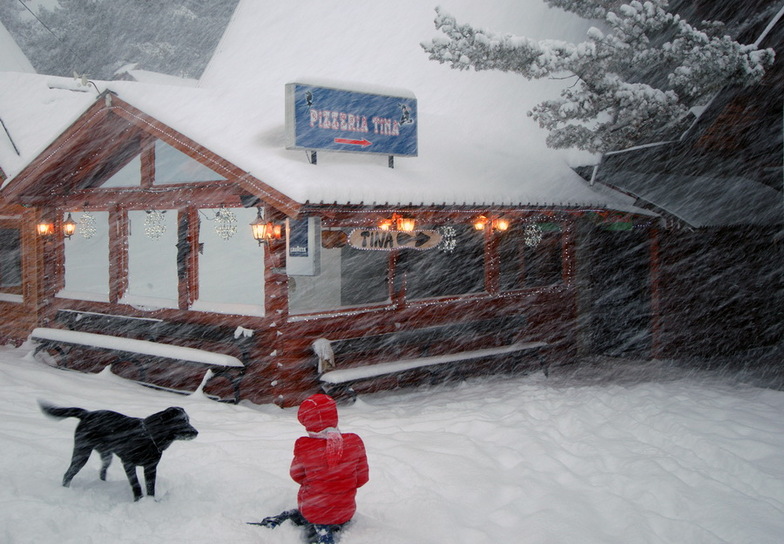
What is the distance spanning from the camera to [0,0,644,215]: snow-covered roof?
8805 mm

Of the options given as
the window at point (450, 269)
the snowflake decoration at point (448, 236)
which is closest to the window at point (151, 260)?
the snowflake decoration at point (448, 236)

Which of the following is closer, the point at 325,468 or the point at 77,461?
the point at 325,468

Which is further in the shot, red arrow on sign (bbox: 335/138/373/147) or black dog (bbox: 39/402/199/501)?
red arrow on sign (bbox: 335/138/373/147)

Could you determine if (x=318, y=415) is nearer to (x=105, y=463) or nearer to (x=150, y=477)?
(x=150, y=477)

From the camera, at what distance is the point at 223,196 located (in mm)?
9211

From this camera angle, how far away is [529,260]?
1458cm

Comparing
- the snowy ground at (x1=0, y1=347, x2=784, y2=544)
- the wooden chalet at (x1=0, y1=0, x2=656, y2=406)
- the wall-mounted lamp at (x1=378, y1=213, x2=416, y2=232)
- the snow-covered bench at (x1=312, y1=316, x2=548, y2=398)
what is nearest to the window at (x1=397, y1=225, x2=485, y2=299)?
the wooden chalet at (x1=0, y1=0, x2=656, y2=406)

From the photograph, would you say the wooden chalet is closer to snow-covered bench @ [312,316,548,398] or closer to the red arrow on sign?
snow-covered bench @ [312,316,548,398]

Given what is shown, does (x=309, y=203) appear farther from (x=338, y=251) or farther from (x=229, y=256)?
(x=338, y=251)

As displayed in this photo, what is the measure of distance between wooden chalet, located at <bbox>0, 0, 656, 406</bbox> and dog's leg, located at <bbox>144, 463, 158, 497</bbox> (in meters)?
3.36

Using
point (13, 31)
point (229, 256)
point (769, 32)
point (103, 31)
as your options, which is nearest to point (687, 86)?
point (769, 32)

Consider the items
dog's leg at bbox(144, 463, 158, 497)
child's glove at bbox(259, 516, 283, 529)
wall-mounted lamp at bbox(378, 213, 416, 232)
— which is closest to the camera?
child's glove at bbox(259, 516, 283, 529)

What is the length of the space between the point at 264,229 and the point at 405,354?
3.18 m

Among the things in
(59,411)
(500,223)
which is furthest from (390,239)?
(59,411)
